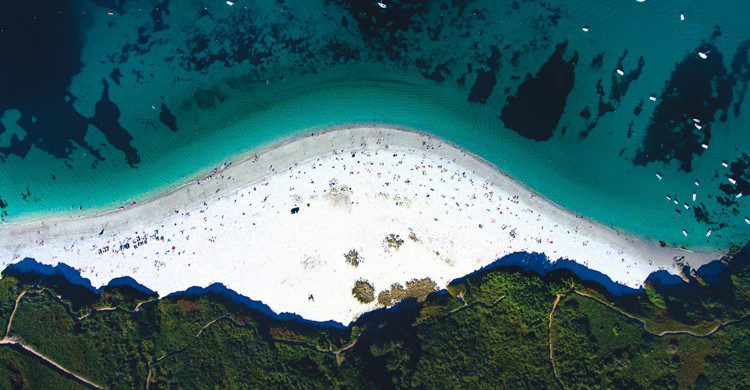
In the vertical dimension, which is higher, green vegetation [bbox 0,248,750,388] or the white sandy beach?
the white sandy beach

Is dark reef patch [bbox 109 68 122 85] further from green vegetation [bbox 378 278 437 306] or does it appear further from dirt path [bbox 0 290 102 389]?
green vegetation [bbox 378 278 437 306]

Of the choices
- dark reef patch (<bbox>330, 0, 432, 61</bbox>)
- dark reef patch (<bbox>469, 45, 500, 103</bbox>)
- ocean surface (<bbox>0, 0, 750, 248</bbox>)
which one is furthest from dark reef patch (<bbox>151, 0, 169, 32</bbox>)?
dark reef patch (<bbox>469, 45, 500, 103</bbox>)

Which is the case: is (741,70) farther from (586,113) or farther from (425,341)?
(425,341)

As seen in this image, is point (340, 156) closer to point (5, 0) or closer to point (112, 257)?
point (112, 257)

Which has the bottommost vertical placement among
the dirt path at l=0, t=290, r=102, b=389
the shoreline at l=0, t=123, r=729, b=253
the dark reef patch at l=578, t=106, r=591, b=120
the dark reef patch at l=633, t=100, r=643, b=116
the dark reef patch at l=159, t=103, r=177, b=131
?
the dirt path at l=0, t=290, r=102, b=389

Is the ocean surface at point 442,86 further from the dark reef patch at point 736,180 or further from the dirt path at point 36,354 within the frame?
the dirt path at point 36,354

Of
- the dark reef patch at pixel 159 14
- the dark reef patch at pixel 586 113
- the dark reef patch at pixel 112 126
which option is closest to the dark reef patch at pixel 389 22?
the dark reef patch at pixel 586 113
